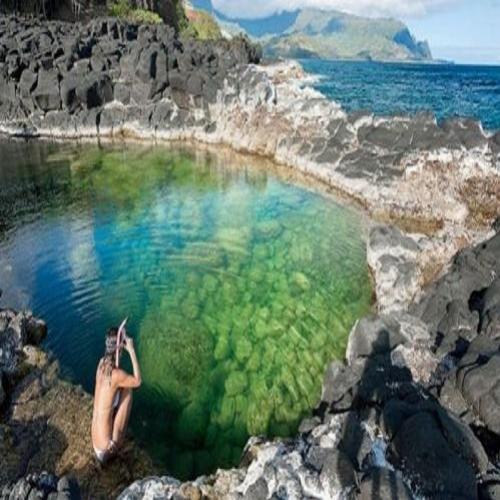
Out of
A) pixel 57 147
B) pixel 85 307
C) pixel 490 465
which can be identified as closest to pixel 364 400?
pixel 490 465

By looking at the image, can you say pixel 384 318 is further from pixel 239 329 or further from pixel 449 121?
pixel 449 121

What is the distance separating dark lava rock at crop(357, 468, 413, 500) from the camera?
686 centimetres

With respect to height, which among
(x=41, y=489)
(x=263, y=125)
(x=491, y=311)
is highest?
(x=263, y=125)

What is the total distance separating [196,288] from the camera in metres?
16.4

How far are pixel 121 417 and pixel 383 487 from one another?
16.5 feet

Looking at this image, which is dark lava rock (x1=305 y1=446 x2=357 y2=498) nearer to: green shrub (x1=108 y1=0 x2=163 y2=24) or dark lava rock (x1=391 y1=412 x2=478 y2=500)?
dark lava rock (x1=391 y1=412 x2=478 y2=500)

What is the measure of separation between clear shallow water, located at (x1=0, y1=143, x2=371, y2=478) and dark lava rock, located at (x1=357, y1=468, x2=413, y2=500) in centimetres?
393

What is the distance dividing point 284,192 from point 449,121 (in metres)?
9.31

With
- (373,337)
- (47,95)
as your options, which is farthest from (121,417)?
(47,95)

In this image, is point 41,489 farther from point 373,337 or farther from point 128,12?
point 128,12

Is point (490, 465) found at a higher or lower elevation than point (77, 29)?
lower

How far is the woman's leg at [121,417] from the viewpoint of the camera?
382 inches

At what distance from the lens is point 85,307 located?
15.2 meters

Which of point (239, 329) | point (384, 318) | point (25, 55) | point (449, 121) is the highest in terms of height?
point (25, 55)
